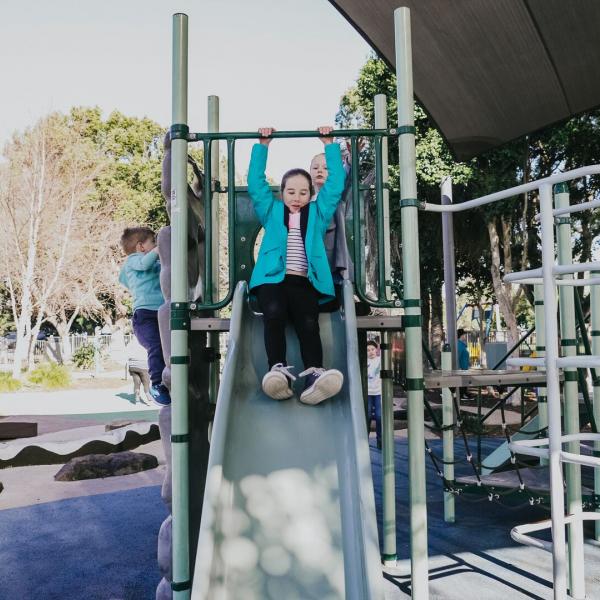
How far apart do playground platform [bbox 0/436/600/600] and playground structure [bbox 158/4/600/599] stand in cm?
65

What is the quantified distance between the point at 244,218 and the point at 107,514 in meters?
3.00

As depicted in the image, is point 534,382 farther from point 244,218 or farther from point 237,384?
point 244,218

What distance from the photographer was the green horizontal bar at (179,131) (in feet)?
10.4

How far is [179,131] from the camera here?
10.4 ft

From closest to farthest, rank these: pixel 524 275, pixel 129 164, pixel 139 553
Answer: pixel 524 275 < pixel 139 553 < pixel 129 164

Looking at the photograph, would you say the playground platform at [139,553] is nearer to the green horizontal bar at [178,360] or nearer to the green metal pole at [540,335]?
the green metal pole at [540,335]

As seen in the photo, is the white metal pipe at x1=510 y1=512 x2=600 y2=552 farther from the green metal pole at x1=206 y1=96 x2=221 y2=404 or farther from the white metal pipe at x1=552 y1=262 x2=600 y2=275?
the green metal pole at x1=206 y1=96 x2=221 y2=404

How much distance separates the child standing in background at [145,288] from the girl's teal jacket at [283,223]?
3.44 ft

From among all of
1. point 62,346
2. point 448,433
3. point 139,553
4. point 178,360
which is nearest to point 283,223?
point 178,360

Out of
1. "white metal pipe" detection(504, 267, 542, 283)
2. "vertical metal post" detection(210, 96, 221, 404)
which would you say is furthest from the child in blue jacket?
"white metal pipe" detection(504, 267, 542, 283)

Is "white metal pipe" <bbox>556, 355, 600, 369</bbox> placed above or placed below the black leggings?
below

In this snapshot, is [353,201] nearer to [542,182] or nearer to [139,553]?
[542,182]

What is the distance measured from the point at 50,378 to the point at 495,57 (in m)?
15.9

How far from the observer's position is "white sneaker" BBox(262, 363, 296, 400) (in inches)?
115
